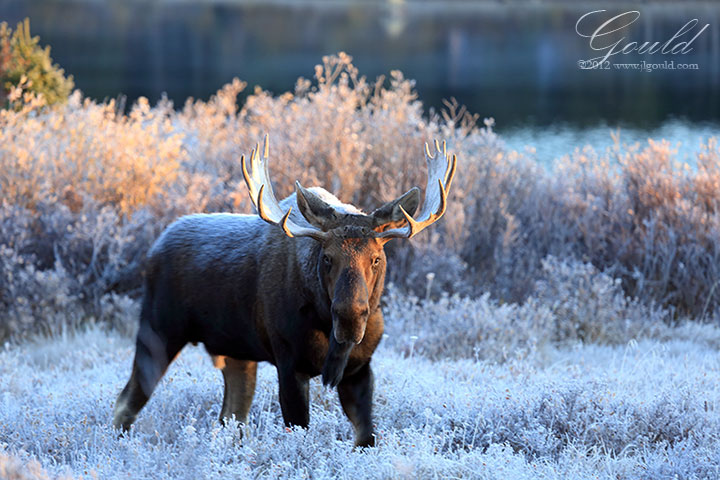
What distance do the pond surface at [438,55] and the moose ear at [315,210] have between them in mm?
13936

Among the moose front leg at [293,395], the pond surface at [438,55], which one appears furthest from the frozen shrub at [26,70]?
the pond surface at [438,55]

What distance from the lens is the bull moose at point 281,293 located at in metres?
4.00

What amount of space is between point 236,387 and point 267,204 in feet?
4.34

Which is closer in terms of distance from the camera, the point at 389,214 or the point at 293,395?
the point at 389,214

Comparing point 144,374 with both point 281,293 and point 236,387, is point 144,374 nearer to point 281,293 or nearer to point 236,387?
point 236,387

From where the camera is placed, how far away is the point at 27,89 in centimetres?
1112

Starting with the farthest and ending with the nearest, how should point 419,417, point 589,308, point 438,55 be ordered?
point 438,55 < point 589,308 < point 419,417

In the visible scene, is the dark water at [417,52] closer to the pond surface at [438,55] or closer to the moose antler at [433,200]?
the pond surface at [438,55]

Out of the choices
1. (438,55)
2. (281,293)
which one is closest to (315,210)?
(281,293)

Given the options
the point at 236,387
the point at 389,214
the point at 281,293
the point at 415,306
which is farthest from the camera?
the point at 415,306

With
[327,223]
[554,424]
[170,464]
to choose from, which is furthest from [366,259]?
[554,424]

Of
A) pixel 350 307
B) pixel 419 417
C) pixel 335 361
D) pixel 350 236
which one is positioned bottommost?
pixel 419 417

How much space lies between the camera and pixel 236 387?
16.8ft

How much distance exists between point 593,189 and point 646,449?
5359 mm
